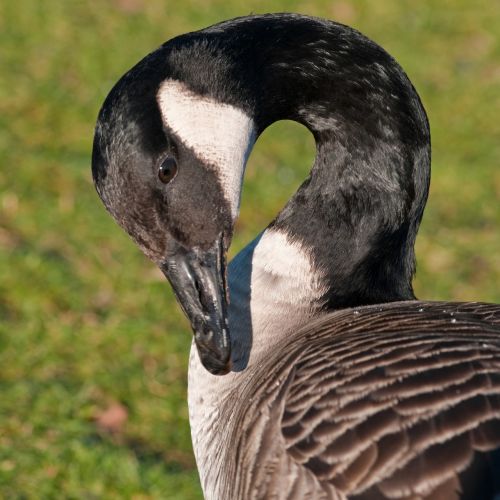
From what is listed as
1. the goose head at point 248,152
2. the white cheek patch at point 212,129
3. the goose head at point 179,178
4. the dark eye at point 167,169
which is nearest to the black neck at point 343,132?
the goose head at point 248,152

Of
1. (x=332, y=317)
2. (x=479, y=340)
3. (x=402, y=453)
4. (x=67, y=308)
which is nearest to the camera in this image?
(x=402, y=453)

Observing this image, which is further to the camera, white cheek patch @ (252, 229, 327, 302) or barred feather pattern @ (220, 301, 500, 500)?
white cheek patch @ (252, 229, 327, 302)

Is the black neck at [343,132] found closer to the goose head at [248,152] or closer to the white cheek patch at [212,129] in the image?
the goose head at [248,152]

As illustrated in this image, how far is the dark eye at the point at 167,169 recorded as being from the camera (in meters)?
3.55

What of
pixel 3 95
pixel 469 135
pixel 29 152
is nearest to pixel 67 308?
pixel 29 152

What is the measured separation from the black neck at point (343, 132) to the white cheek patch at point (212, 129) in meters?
0.13

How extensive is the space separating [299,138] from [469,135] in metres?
1.67

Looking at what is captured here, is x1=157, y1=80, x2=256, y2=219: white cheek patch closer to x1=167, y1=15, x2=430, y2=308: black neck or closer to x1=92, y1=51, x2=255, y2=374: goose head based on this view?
x1=92, y1=51, x2=255, y2=374: goose head

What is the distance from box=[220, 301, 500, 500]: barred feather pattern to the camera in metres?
3.04

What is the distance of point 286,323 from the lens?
4.09 meters

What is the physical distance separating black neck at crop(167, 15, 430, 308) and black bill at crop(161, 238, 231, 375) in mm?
575

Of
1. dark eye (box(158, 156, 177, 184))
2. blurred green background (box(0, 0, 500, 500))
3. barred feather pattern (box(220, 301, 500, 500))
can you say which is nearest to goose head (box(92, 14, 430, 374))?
dark eye (box(158, 156, 177, 184))

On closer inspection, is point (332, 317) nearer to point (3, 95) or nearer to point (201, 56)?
point (201, 56)

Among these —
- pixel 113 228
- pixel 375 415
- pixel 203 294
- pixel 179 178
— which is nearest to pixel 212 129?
pixel 179 178
